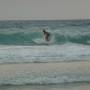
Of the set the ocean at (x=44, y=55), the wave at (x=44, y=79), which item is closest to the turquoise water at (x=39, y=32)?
the ocean at (x=44, y=55)

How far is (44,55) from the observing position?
2260 mm

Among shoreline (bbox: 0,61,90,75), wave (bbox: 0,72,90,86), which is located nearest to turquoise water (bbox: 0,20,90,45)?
shoreline (bbox: 0,61,90,75)

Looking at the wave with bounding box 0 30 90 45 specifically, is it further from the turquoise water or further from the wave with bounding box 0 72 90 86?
the wave with bounding box 0 72 90 86

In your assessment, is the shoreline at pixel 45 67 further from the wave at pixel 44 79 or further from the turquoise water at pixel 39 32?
the turquoise water at pixel 39 32

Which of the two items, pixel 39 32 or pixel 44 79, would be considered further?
pixel 39 32

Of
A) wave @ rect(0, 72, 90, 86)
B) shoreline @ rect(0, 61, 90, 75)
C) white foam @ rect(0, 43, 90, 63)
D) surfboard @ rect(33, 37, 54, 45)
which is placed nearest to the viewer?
wave @ rect(0, 72, 90, 86)

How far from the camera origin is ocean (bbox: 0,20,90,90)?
6.59 feet

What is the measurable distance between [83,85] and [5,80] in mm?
550

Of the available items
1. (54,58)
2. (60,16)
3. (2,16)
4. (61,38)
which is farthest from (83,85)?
(2,16)

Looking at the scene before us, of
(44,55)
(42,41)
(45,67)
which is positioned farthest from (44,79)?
(42,41)

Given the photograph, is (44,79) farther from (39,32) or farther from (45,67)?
(39,32)

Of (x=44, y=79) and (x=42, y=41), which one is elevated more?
(x=42, y=41)

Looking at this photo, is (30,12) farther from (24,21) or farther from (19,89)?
(19,89)

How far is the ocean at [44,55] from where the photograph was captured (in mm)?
2008
